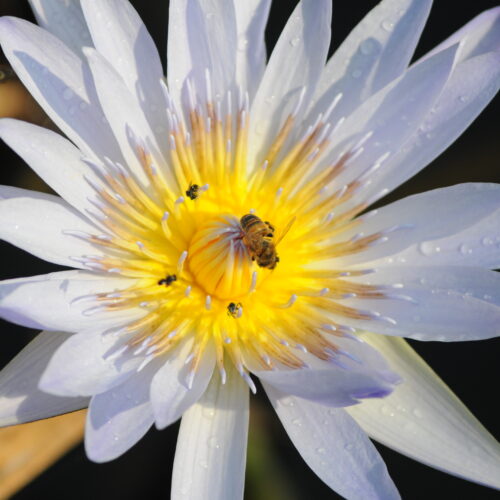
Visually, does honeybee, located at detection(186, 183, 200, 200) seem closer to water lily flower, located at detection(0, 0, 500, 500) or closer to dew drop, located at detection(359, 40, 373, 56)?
water lily flower, located at detection(0, 0, 500, 500)

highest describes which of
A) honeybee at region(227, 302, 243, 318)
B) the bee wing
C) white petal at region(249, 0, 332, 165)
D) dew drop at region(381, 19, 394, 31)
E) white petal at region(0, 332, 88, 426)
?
dew drop at region(381, 19, 394, 31)

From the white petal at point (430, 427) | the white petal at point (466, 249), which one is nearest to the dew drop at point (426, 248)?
the white petal at point (466, 249)

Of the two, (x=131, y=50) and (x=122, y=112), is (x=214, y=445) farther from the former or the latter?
(x=131, y=50)

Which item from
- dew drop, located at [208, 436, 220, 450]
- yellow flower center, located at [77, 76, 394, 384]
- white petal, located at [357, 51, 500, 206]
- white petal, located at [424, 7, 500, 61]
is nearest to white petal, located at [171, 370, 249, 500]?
dew drop, located at [208, 436, 220, 450]

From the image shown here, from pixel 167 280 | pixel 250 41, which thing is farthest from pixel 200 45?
pixel 167 280

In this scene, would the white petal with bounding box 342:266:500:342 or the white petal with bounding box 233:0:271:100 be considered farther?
the white petal with bounding box 233:0:271:100
